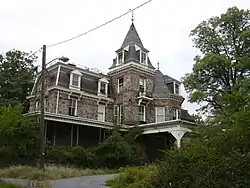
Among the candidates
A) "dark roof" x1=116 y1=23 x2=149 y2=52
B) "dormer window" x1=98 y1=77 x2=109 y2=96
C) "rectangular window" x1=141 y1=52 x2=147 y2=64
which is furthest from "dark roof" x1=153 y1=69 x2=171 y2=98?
"dormer window" x1=98 y1=77 x2=109 y2=96

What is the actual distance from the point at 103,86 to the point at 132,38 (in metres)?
6.43

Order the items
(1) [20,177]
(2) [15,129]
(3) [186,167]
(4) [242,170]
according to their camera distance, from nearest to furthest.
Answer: (4) [242,170] < (3) [186,167] < (1) [20,177] < (2) [15,129]

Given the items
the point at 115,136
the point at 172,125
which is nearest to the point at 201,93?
the point at 172,125

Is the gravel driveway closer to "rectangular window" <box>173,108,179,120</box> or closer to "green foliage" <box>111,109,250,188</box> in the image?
"green foliage" <box>111,109,250,188</box>

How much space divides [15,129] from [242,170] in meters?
19.3

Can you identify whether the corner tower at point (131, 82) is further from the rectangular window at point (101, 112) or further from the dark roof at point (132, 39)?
the rectangular window at point (101, 112)

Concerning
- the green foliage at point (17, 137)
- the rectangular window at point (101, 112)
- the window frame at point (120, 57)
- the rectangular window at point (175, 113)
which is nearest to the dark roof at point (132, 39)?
the window frame at point (120, 57)

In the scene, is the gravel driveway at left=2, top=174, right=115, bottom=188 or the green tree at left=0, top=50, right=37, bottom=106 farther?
the green tree at left=0, top=50, right=37, bottom=106

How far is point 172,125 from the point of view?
32344mm

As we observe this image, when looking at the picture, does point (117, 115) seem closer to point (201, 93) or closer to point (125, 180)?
point (201, 93)

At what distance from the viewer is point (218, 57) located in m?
31.8

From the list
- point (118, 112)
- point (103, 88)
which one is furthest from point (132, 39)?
point (118, 112)

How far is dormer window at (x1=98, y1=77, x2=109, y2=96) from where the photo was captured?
127ft

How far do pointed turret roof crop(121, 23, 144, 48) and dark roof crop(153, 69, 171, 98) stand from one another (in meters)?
4.03
